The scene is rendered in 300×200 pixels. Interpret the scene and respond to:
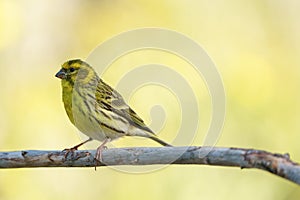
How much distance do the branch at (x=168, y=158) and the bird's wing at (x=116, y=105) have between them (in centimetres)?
74

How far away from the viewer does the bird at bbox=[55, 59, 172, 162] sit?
4.43 meters

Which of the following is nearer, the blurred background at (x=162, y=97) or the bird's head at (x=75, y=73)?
the bird's head at (x=75, y=73)

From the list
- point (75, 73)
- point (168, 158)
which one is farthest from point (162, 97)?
point (168, 158)

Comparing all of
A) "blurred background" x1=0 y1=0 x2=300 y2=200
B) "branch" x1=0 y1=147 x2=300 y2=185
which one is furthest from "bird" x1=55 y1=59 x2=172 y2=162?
"blurred background" x1=0 y1=0 x2=300 y2=200

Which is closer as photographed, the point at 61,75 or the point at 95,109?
the point at 95,109

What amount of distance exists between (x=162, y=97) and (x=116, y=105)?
2265 millimetres

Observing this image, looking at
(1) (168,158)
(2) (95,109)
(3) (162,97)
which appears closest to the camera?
(1) (168,158)

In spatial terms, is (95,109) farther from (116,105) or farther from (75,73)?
(75,73)

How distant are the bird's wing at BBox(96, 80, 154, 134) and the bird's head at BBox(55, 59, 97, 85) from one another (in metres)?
0.12

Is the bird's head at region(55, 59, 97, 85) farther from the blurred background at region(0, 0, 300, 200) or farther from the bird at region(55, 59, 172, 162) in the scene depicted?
the blurred background at region(0, 0, 300, 200)

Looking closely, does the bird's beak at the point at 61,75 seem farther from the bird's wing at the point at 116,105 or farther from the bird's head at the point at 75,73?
the bird's wing at the point at 116,105

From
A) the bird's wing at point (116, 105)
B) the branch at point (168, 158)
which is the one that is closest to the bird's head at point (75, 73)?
the bird's wing at point (116, 105)

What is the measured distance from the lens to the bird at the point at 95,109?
Answer: 4430 millimetres

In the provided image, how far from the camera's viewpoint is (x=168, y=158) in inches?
130
